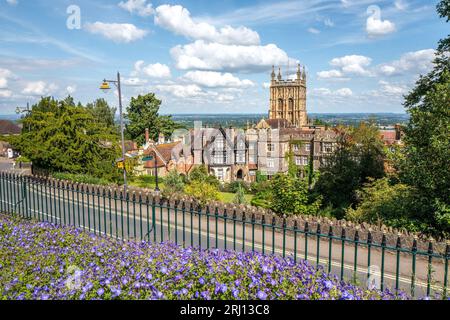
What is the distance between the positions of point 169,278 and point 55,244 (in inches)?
130

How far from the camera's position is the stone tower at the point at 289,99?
130125 mm

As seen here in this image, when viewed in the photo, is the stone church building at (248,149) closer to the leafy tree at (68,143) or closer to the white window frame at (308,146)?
the white window frame at (308,146)

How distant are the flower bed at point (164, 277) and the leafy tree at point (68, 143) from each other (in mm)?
18591

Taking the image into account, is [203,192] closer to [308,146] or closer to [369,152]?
[369,152]

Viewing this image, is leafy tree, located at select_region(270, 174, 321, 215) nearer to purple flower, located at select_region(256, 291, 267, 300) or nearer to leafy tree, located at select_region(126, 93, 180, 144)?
purple flower, located at select_region(256, 291, 267, 300)

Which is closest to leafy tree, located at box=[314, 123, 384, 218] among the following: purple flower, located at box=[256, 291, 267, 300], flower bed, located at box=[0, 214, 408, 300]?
flower bed, located at box=[0, 214, 408, 300]

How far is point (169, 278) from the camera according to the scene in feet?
16.3

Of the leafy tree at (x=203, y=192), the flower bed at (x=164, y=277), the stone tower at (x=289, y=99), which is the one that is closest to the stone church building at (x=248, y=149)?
the leafy tree at (x=203, y=192)

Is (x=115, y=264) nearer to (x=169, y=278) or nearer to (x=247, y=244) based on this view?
(x=169, y=278)

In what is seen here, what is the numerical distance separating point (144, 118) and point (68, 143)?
2093 inches

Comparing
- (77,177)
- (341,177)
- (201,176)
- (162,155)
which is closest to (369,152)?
(341,177)

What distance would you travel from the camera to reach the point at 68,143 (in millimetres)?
23828

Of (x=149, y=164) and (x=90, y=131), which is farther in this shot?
(x=149, y=164)
